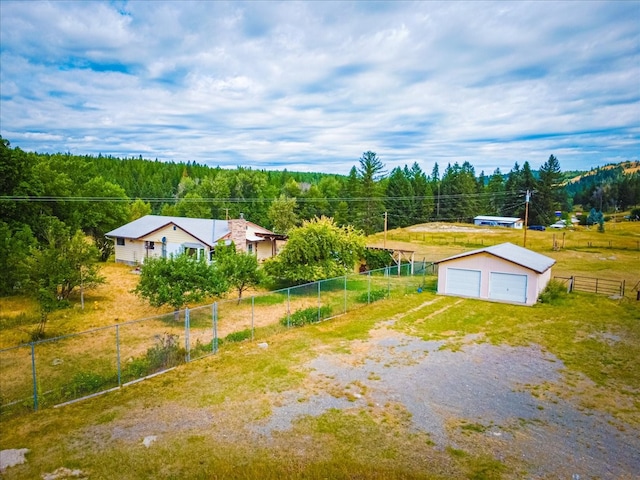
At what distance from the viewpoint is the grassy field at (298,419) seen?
8906 mm

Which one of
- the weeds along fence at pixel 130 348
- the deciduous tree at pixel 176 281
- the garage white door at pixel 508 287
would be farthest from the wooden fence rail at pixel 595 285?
the deciduous tree at pixel 176 281

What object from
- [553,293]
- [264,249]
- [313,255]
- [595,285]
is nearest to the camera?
[553,293]

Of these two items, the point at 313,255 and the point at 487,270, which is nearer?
the point at 487,270

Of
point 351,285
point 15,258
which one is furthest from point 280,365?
point 15,258

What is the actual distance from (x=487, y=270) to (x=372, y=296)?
706cm

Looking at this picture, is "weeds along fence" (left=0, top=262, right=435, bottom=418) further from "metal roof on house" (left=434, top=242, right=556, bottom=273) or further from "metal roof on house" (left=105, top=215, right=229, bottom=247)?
"metal roof on house" (left=105, top=215, right=229, bottom=247)

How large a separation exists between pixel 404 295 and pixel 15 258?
71.7 ft

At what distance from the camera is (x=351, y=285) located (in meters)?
29.4

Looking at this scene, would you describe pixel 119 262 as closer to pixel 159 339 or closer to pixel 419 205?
pixel 159 339

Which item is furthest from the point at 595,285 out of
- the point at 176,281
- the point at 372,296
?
the point at 176,281

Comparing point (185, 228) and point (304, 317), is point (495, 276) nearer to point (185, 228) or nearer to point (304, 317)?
point (304, 317)

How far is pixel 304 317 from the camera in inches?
794

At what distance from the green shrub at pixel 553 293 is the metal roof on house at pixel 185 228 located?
22161mm

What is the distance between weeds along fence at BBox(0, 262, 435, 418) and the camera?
40.5ft
